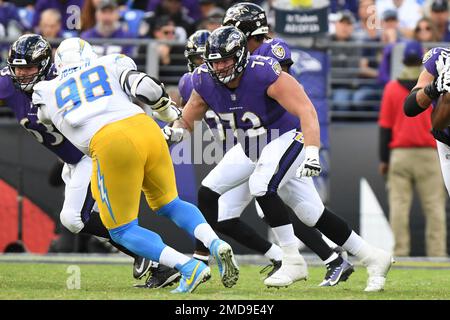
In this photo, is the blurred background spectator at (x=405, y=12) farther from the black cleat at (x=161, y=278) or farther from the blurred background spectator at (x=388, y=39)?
the black cleat at (x=161, y=278)

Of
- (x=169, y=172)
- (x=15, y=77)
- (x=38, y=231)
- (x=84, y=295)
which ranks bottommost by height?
(x=38, y=231)

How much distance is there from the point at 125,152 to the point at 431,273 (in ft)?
12.5

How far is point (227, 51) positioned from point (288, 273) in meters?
1.52

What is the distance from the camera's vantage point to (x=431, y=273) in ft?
29.9

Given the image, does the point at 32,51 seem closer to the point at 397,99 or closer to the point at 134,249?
the point at 134,249

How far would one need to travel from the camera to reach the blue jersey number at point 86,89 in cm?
642

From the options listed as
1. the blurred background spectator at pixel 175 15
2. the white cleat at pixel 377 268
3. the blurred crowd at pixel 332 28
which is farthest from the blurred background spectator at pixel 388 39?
the white cleat at pixel 377 268

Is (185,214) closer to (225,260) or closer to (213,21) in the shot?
(225,260)

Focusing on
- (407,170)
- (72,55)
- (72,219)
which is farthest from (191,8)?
(72,55)

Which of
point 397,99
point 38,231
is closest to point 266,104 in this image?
point 397,99

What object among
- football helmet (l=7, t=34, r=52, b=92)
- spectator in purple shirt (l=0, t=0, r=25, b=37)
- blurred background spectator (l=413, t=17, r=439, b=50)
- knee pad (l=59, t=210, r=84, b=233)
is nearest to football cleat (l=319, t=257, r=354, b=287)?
knee pad (l=59, t=210, r=84, b=233)

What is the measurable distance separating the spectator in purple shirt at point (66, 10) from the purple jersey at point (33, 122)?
446 cm

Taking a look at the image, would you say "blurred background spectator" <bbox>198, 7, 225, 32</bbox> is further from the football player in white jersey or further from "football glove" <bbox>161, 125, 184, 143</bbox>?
the football player in white jersey

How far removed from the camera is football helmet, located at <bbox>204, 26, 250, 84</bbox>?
694 cm
